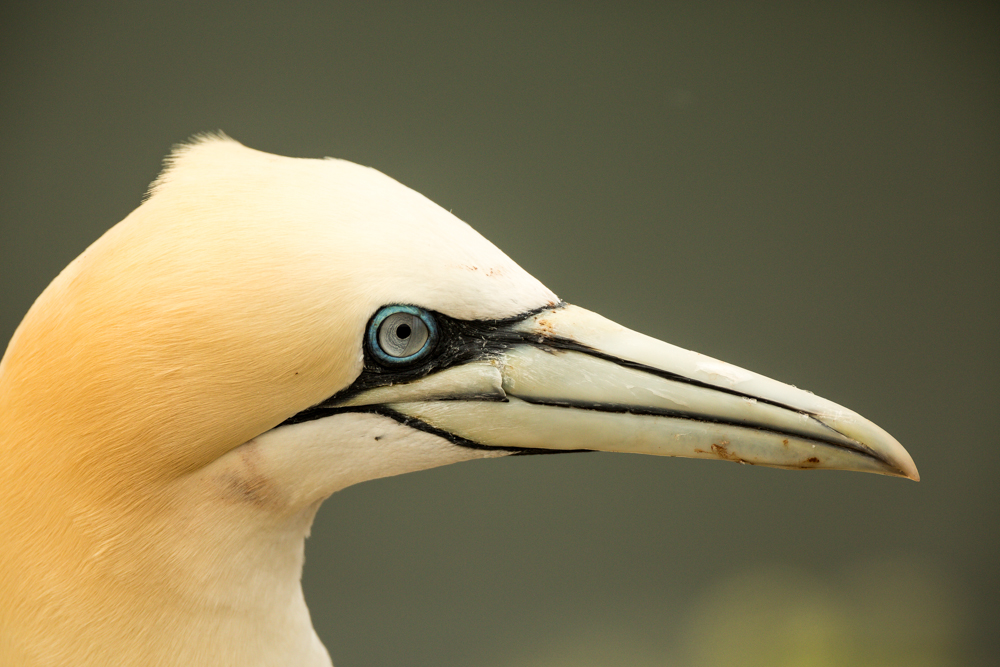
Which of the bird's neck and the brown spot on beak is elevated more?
the brown spot on beak

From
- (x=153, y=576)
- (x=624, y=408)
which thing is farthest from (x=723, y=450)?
(x=153, y=576)

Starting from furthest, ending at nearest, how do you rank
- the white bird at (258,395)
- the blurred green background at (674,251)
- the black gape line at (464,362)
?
the blurred green background at (674,251) → the black gape line at (464,362) → the white bird at (258,395)

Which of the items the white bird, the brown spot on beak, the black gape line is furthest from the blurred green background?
the brown spot on beak

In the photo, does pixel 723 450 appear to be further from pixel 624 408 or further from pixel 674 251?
pixel 674 251

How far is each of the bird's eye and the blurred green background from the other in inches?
86.6

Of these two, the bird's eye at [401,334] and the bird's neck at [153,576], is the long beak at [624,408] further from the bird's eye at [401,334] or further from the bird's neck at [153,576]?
the bird's neck at [153,576]

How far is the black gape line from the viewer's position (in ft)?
4.02

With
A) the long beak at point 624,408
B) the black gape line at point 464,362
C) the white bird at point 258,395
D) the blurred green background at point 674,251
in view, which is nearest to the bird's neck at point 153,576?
the white bird at point 258,395

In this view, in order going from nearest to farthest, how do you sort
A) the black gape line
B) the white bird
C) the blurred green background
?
1. the white bird
2. the black gape line
3. the blurred green background

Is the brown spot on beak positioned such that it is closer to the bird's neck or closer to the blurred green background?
the bird's neck

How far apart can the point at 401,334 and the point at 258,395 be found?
0.23m

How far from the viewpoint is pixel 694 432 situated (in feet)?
4.20

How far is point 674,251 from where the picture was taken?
12.3ft

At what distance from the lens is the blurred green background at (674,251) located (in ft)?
10.3
